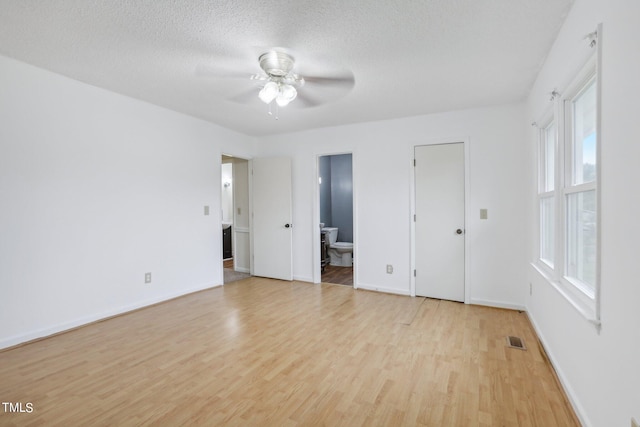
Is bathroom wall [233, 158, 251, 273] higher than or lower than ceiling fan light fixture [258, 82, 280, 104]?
lower

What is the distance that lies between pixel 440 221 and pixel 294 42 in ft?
9.08

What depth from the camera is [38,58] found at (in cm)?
248

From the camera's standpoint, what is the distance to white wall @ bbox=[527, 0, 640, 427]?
1.14 m

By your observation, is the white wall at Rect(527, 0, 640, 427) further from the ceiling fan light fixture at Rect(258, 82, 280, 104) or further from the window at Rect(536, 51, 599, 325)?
the ceiling fan light fixture at Rect(258, 82, 280, 104)

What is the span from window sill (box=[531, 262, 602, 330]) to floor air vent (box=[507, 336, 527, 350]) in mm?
630

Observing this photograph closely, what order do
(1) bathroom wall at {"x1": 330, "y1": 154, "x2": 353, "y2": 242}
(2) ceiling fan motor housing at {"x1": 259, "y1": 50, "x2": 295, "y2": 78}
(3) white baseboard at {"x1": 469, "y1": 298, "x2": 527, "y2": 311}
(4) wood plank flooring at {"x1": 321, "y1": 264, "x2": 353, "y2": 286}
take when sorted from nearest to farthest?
(2) ceiling fan motor housing at {"x1": 259, "y1": 50, "x2": 295, "y2": 78}, (3) white baseboard at {"x1": 469, "y1": 298, "x2": 527, "y2": 311}, (4) wood plank flooring at {"x1": 321, "y1": 264, "x2": 353, "y2": 286}, (1) bathroom wall at {"x1": 330, "y1": 154, "x2": 353, "y2": 242}

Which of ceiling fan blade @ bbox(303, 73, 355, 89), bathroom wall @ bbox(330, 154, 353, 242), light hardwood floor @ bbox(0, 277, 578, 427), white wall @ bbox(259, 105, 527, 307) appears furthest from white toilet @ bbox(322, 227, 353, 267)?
ceiling fan blade @ bbox(303, 73, 355, 89)

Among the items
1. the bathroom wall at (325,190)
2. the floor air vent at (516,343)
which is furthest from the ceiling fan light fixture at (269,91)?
the bathroom wall at (325,190)

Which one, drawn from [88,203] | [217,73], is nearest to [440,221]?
[217,73]

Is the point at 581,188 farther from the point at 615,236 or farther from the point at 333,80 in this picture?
the point at 333,80

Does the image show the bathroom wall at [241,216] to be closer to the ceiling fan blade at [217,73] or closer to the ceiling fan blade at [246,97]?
the ceiling fan blade at [246,97]

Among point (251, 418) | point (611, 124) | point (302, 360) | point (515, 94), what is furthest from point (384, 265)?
point (611, 124)

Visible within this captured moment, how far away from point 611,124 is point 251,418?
2.32m

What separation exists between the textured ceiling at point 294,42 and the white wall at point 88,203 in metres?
0.34
